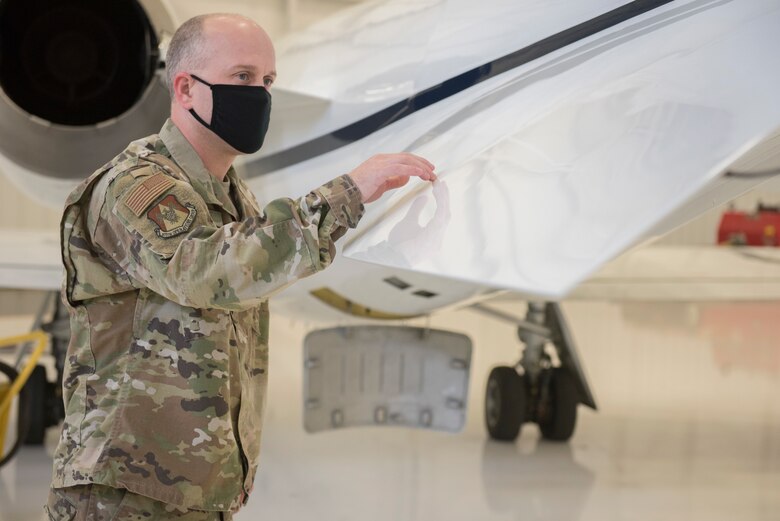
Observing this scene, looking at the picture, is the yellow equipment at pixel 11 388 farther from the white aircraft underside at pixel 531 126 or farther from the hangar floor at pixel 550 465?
the white aircraft underside at pixel 531 126

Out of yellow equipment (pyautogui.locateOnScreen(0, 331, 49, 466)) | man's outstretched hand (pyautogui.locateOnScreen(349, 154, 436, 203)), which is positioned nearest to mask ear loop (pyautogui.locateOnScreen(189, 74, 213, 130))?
man's outstretched hand (pyautogui.locateOnScreen(349, 154, 436, 203))

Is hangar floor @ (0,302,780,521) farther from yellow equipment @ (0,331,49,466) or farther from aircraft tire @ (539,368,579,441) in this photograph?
yellow equipment @ (0,331,49,466)

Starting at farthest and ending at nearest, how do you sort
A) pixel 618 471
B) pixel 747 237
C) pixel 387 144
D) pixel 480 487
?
pixel 747 237 → pixel 618 471 → pixel 480 487 → pixel 387 144

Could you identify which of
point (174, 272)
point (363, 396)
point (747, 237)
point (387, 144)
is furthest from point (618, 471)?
point (747, 237)

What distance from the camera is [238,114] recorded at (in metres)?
2.51

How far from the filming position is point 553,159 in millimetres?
2553

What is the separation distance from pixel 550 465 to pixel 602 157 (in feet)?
14.9

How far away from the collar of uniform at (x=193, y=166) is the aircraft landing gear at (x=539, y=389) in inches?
193

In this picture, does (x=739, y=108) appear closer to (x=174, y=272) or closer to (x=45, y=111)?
(x=174, y=272)

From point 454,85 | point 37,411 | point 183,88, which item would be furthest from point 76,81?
point 183,88

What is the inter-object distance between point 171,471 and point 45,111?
12.3 ft

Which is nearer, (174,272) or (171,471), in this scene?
(174,272)

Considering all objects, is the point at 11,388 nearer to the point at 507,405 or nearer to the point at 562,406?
the point at 507,405

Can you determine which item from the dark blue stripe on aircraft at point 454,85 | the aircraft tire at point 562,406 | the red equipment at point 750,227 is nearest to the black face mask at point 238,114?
the dark blue stripe on aircraft at point 454,85
